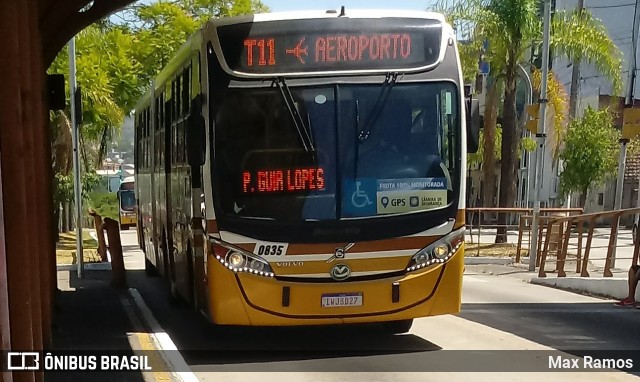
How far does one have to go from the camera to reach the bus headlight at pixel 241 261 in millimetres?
8930

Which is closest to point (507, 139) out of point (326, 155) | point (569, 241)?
point (569, 241)

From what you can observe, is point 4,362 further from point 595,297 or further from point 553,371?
point 595,297

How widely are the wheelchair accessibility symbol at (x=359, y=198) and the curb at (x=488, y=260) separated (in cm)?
1474

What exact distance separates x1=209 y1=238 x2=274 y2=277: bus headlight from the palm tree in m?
19.3

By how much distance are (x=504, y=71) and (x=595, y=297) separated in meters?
15.5

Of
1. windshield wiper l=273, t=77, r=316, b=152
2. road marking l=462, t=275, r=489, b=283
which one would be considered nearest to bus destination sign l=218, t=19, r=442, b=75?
windshield wiper l=273, t=77, r=316, b=152

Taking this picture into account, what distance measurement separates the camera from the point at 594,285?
1560 centimetres

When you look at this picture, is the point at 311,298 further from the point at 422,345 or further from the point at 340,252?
the point at 422,345

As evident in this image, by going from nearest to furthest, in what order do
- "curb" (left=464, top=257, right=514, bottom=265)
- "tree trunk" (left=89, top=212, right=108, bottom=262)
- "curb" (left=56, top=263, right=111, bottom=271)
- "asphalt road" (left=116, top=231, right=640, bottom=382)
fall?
"asphalt road" (left=116, top=231, right=640, bottom=382), "curb" (left=56, top=263, right=111, bottom=271), "tree trunk" (left=89, top=212, right=108, bottom=262), "curb" (left=464, top=257, right=514, bottom=265)

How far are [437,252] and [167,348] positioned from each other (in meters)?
3.10

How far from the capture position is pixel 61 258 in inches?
955

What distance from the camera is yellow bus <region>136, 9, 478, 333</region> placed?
8.97 metres

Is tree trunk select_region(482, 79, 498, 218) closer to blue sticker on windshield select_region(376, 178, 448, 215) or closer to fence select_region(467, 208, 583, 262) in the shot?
fence select_region(467, 208, 583, 262)
